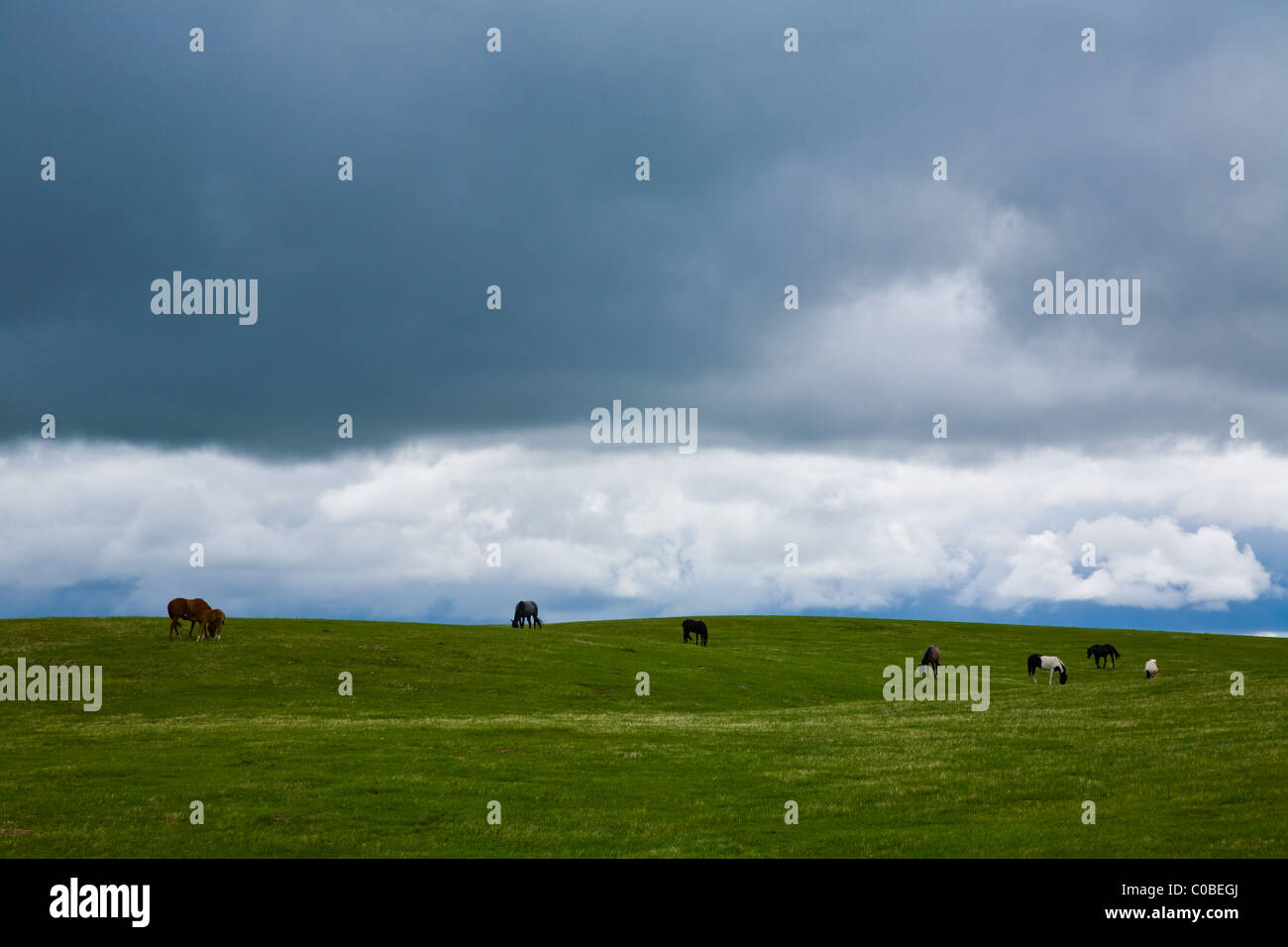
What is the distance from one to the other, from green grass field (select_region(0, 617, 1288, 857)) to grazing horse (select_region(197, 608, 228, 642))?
1.15 meters

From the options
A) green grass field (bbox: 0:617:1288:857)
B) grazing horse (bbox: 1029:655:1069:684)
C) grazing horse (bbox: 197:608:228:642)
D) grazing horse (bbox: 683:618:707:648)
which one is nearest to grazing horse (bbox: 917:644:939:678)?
grazing horse (bbox: 1029:655:1069:684)

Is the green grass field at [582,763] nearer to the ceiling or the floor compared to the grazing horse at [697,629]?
nearer to the floor

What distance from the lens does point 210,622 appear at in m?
66.6

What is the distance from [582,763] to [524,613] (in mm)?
58648

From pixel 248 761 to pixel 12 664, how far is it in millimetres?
33748

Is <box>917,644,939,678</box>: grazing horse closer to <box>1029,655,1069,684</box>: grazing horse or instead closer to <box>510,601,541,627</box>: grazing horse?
<box>1029,655,1069,684</box>: grazing horse

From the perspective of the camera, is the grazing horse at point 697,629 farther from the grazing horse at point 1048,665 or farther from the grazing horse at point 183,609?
the grazing horse at point 183,609

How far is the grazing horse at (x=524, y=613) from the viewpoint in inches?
3568

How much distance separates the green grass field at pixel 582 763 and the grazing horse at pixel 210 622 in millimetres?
1145

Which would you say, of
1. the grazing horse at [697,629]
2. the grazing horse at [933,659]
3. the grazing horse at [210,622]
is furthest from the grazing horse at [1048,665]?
the grazing horse at [210,622]

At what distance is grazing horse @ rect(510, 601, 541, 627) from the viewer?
90.6 metres

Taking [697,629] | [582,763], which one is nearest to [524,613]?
[697,629]
